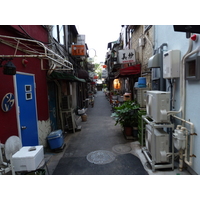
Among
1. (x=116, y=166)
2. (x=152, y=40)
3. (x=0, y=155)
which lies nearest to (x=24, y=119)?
(x=0, y=155)

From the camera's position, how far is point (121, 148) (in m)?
6.43

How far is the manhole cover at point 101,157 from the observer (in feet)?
17.4

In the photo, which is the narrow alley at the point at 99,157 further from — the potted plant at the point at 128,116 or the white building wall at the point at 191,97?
the white building wall at the point at 191,97

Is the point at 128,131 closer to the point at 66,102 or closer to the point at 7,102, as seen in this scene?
the point at 66,102

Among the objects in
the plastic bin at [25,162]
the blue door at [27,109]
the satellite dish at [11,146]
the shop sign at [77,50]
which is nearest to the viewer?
the plastic bin at [25,162]

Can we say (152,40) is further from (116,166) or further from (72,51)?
(72,51)

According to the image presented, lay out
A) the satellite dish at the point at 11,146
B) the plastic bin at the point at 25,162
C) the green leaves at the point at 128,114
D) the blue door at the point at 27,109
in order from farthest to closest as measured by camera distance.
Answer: the green leaves at the point at 128,114 → the blue door at the point at 27,109 → the satellite dish at the point at 11,146 → the plastic bin at the point at 25,162

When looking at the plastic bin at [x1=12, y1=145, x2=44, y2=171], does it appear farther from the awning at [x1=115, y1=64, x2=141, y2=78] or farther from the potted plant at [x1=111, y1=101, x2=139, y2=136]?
the awning at [x1=115, y1=64, x2=141, y2=78]

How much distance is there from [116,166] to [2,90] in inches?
168

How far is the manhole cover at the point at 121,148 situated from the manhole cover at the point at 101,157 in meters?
0.41

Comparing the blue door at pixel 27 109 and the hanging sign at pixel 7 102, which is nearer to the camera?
the hanging sign at pixel 7 102

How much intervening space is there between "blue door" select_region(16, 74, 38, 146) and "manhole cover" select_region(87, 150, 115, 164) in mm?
2315

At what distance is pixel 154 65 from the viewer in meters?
5.62

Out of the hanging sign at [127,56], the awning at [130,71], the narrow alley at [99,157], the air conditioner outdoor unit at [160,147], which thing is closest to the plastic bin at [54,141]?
the narrow alley at [99,157]
